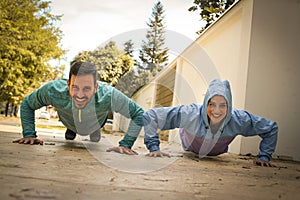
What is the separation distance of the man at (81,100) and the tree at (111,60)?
1.07 metres

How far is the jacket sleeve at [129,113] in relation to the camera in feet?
10.2

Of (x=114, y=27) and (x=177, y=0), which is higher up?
(x=177, y=0)

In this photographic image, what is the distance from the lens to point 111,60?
4395 mm

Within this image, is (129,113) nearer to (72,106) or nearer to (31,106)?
(72,106)

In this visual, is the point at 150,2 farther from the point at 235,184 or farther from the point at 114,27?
the point at 235,184

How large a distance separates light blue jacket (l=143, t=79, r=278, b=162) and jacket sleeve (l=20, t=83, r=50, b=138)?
1.07 metres

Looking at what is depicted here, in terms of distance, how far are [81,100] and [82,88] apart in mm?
148

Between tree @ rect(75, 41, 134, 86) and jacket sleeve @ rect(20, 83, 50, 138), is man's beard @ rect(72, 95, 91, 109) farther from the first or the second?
tree @ rect(75, 41, 134, 86)

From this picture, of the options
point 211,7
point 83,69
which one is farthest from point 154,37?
point 211,7

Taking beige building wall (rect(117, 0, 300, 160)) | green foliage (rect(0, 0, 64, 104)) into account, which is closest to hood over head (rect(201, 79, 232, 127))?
beige building wall (rect(117, 0, 300, 160))

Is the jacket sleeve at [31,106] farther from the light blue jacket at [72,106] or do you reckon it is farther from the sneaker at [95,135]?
the sneaker at [95,135]

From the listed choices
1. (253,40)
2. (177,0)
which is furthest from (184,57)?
(253,40)

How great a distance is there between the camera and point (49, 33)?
12.5 meters

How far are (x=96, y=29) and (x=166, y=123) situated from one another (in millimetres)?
1749
